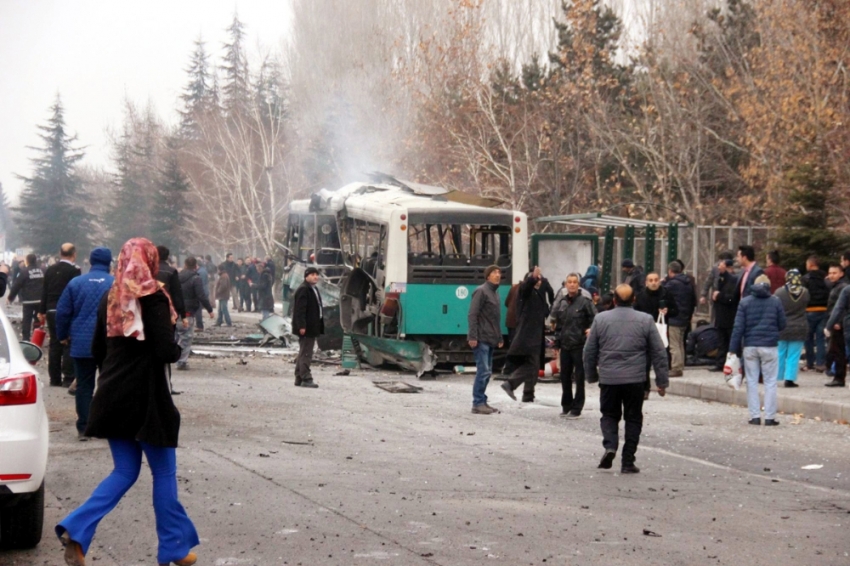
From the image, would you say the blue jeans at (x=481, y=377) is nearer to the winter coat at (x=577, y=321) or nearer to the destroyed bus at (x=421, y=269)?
the winter coat at (x=577, y=321)

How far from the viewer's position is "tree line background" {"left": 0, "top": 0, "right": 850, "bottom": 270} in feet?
92.1

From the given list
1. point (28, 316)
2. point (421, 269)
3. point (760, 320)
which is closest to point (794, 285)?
point (760, 320)

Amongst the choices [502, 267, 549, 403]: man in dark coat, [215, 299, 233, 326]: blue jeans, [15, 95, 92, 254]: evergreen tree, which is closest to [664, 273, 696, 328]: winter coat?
[502, 267, 549, 403]: man in dark coat

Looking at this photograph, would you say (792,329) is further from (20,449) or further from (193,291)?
(20,449)

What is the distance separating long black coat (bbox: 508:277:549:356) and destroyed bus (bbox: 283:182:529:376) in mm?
4157

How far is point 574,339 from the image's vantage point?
1415cm

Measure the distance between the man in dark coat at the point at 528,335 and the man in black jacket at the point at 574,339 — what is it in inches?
45.4

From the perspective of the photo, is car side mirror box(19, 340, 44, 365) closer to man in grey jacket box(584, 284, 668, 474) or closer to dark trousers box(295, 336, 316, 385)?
man in grey jacket box(584, 284, 668, 474)

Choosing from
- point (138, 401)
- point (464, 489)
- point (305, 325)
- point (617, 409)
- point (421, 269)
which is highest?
point (421, 269)

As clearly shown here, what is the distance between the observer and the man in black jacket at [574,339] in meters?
14.1

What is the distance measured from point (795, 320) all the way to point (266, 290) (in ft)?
72.8

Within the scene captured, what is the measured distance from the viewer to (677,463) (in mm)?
10727

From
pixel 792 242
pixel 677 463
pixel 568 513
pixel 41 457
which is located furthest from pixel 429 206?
pixel 41 457

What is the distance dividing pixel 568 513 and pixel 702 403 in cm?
898
